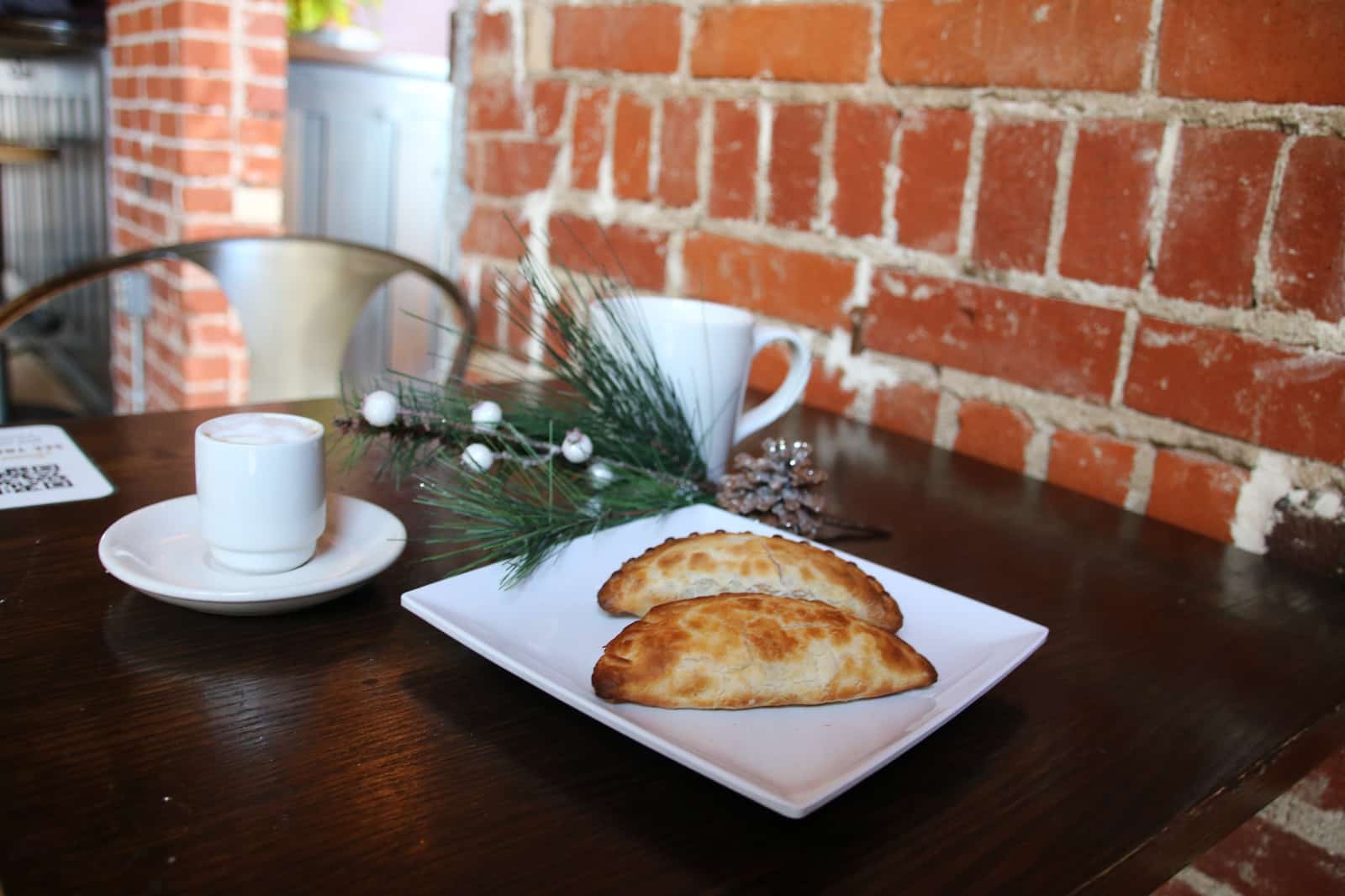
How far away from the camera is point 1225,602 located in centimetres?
68

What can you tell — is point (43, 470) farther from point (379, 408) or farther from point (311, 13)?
point (311, 13)

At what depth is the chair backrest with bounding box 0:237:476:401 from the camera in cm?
125

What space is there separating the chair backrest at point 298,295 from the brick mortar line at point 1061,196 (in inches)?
24.6

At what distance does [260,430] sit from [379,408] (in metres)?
0.12

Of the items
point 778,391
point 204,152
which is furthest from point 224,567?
point 204,152

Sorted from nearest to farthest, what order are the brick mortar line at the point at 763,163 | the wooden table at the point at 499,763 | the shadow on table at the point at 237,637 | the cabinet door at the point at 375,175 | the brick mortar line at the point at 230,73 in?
the wooden table at the point at 499,763 < the shadow on table at the point at 237,637 < the brick mortar line at the point at 763,163 < the brick mortar line at the point at 230,73 < the cabinet door at the point at 375,175

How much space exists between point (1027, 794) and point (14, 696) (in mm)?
415

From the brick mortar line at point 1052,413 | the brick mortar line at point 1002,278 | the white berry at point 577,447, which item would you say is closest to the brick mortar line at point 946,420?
the brick mortar line at point 1052,413

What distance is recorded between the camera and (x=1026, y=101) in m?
0.91

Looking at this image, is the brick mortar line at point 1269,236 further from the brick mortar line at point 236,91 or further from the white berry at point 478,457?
the brick mortar line at point 236,91

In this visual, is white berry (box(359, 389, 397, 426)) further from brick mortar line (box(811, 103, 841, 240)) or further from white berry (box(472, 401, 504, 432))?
brick mortar line (box(811, 103, 841, 240))

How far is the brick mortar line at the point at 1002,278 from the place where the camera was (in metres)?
0.77

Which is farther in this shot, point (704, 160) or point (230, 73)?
point (230, 73)

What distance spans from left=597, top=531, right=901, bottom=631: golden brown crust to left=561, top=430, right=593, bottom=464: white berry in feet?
0.56
